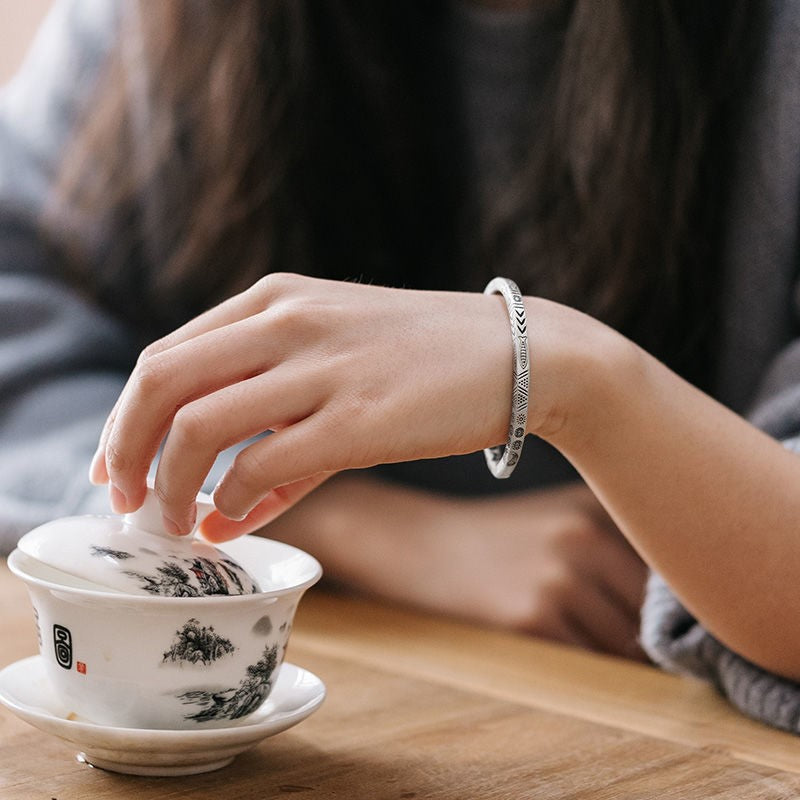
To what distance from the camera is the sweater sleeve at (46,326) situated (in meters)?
1.04

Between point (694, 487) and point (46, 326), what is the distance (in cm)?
86

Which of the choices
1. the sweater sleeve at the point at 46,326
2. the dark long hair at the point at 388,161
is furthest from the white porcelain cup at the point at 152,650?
the dark long hair at the point at 388,161

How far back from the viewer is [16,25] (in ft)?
7.44

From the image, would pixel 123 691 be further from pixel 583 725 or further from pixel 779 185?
pixel 779 185

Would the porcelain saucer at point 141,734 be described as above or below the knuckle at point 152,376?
below

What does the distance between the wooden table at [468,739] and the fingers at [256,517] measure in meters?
0.12

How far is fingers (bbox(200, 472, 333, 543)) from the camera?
0.58 metres

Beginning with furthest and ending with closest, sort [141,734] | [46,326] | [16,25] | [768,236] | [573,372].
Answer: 1. [16,25]
2. [46,326]
3. [768,236]
4. [573,372]
5. [141,734]

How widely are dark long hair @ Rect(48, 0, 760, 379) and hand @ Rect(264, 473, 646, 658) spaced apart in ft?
0.80

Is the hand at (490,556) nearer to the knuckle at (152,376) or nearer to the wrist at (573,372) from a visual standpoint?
the wrist at (573,372)

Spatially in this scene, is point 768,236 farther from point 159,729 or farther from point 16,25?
point 16,25

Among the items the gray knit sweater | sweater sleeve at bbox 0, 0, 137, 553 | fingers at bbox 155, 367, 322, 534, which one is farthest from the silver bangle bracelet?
sweater sleeve at bbox 0, 0, 137, 553

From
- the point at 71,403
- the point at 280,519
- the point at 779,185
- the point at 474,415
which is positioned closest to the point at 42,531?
the point at 474,415

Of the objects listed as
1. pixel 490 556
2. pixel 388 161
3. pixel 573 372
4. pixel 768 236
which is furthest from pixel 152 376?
pixel 388 161
